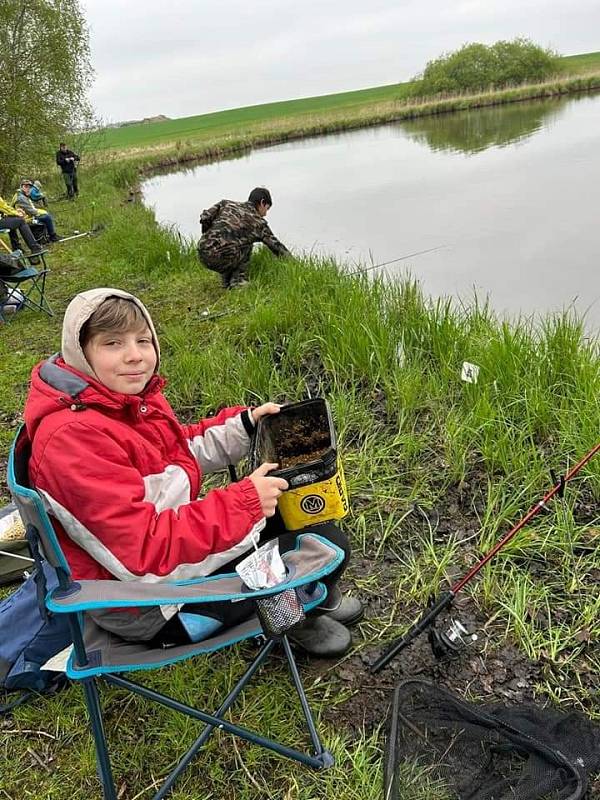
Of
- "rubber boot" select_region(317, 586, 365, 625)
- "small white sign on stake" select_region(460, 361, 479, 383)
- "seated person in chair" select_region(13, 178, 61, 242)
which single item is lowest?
"rubber boot" select_region(317, 586, 365, 625)

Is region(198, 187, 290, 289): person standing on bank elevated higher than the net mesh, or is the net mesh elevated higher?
region(198, 187, 290, 289): person standing on bank

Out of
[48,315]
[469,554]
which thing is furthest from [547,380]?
[48,315]

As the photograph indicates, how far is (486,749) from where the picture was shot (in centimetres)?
152

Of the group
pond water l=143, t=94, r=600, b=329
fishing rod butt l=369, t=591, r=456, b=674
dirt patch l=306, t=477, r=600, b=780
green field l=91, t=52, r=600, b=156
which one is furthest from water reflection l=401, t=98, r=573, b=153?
fishing rod butt l=369, t=591, r=456, b=674

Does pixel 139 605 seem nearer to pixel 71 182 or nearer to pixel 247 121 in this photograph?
pixel 71 182

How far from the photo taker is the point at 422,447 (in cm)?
275

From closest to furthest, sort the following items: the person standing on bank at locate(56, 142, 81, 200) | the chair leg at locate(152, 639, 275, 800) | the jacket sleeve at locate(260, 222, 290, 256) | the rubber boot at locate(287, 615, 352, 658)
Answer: the chair leg at locate(152, 639, 275, 800), the rubber boot at locate(287, 615, 352, 658), the jacket sleeve at locate(260, 222, 290, 256), the person standing on bank at locate(56, 142, 81, 200)

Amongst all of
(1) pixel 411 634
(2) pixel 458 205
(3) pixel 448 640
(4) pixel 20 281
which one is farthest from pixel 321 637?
(2) pixel 458 205

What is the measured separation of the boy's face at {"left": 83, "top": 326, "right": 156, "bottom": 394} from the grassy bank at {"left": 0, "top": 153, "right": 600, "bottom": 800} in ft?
3.23

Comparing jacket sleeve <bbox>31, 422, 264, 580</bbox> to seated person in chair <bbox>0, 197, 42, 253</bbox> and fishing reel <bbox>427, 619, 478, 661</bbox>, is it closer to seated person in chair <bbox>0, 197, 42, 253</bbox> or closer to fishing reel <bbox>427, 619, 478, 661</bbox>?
fishing reel <bbox>427, 619, 478, 661</bbox>

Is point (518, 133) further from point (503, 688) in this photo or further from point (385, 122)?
point (503, 688)

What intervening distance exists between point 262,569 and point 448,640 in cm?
75

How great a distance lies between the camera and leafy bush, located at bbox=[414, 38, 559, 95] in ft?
120

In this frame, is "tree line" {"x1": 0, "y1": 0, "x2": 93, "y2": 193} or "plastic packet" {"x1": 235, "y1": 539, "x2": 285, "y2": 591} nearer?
"plastic packet" {"x1": 235, "y1": 539, "x2": 285, "y2": 591}
